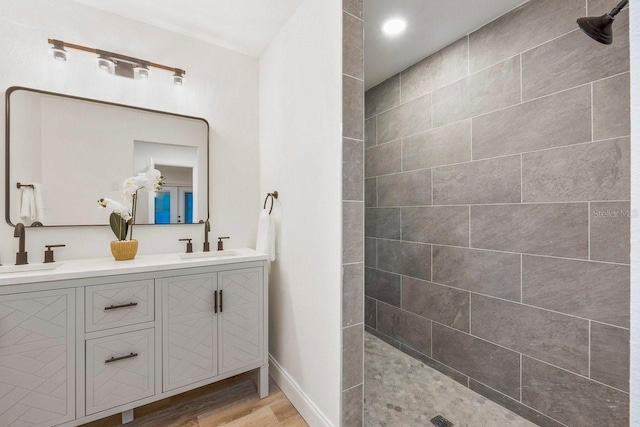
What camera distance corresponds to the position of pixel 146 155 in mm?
1896

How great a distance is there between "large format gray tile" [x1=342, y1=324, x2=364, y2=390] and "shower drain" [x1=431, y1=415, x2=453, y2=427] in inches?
24.2

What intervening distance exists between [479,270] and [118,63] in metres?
2.65

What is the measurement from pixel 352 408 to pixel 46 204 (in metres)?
2.01

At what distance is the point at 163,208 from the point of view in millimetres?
1957

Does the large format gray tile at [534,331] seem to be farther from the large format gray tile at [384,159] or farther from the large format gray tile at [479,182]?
the large format gray tile at [384,159]

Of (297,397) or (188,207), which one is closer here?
(297,397)

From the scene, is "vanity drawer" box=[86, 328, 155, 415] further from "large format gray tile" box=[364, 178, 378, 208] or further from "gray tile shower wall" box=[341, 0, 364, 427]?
"large format gray tile" box=[364, 178, 378, 208]

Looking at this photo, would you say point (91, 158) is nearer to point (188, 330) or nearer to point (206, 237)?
point (206, 237)

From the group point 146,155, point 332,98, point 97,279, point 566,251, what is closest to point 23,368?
point 97,279

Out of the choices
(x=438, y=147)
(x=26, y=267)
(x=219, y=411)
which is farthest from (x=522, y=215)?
(x=26, y=267)

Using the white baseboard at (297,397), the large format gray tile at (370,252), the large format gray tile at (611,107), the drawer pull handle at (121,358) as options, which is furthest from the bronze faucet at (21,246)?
the large format gray tile at (611,107)

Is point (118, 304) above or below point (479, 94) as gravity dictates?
below

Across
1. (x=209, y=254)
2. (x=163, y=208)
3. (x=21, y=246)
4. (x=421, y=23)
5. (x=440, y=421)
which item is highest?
(x=421, y=23)
